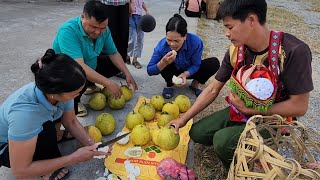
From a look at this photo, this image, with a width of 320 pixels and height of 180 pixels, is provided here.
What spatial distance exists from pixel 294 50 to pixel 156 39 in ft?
14.1

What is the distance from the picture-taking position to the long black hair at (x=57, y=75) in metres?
1.95

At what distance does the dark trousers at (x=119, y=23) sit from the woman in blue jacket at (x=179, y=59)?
2.34 feet

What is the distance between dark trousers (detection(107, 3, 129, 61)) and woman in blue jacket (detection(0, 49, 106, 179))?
7.05 feet

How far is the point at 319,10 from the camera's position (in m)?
11.4

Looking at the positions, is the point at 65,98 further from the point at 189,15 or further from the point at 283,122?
the point at 189,15

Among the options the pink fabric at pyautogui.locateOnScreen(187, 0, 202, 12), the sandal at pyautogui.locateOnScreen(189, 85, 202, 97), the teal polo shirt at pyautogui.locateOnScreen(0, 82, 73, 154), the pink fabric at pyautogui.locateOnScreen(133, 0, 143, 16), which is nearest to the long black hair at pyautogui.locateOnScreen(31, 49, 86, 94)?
the teal polo shirt at pyautogui.locateOnScreen(0, 82, 73, 154)

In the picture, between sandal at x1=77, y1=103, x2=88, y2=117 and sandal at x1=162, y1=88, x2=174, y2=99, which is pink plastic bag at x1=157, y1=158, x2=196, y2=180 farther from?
sandal at x1=162, y1=88, x2=174, y2=99

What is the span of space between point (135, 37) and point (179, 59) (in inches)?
46.6

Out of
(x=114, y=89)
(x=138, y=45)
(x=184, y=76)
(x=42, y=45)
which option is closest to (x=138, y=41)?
(x=138, y=45)

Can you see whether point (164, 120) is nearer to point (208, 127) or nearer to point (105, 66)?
point (208, 127)

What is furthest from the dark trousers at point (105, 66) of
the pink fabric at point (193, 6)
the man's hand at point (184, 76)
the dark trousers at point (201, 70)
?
the pink fabric at point (193, 6)

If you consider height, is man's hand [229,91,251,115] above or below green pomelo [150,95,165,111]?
above

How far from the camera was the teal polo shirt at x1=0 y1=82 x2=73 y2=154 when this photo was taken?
1.99m

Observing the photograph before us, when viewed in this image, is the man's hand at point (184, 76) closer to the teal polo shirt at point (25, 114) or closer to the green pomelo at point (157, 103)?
the green pomelo at point (157, 103)
